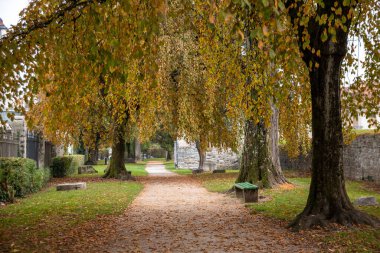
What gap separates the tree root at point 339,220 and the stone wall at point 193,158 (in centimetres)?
2529

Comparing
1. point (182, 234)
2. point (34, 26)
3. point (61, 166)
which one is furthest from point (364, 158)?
point (34, 26)

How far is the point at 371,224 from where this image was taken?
7.88m

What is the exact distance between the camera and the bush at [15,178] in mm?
12664

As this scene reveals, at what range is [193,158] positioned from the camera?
1448 inches

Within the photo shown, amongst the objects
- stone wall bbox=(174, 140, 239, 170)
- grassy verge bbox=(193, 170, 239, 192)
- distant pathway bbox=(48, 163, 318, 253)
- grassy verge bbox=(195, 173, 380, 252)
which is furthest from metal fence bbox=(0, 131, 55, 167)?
stone wall bbox=(174, 140, 239, 170)

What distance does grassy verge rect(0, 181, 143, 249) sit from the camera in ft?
27.0

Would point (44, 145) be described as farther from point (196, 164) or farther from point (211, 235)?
point (196, 164)

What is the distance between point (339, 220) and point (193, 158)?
2894cm

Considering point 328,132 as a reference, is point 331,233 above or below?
below

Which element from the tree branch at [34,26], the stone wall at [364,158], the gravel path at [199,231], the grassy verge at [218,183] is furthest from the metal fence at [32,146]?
the stone wall at [364,158]

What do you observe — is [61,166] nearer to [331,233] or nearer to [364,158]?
[364,158]

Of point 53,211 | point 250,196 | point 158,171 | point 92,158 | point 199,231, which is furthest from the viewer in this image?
point 92,158

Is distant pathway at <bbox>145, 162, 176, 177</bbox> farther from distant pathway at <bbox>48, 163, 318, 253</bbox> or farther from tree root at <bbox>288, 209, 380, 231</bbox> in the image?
tree root at <bbox>288, 209, 380, 231</bbox>

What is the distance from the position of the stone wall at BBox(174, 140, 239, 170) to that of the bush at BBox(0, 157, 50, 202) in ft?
65.6
